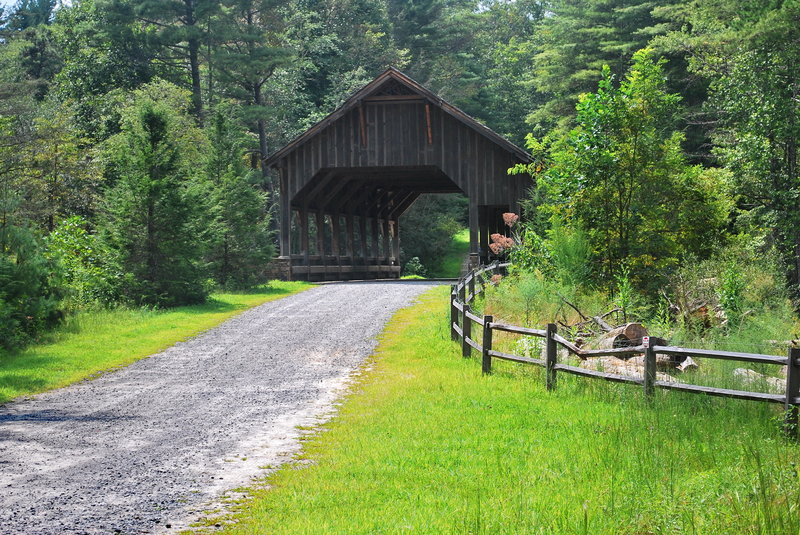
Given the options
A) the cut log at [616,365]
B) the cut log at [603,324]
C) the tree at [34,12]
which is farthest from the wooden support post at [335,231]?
the tree at [34,12]

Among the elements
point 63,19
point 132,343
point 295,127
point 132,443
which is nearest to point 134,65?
point 295,127

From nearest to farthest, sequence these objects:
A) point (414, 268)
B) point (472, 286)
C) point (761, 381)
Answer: point (761, 381), point (472, 286), point (414, 268)

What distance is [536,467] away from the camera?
25.1 feet

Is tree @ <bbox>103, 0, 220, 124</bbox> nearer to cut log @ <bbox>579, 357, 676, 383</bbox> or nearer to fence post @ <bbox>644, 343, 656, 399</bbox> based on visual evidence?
cut log @ <bbox>579, 357, 676, 383</bbox>

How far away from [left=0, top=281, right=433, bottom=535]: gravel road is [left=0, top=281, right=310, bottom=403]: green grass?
54 centimetres

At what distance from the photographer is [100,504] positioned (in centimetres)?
684

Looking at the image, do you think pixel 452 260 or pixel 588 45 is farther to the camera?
pixel 452 260

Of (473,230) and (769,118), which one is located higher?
(769,118)

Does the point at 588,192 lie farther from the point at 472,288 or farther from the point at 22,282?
the point at 22,282

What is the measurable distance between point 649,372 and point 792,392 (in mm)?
1722

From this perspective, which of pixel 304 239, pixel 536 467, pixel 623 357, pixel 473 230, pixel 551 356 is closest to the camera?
pixel 536 467

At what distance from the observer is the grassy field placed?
19.7 feet

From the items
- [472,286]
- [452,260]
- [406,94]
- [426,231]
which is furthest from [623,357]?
[452,260]

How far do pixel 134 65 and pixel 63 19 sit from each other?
14298mm
